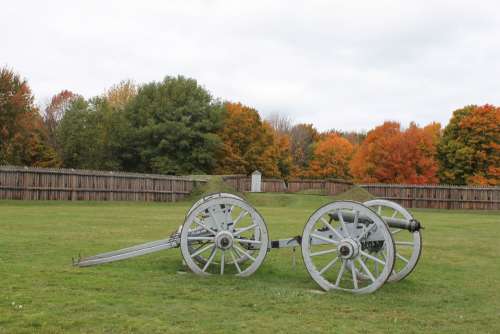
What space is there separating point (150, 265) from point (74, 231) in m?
6.64

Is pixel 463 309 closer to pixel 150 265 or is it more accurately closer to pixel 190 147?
pixel 150 265

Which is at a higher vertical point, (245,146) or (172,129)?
(172,129)

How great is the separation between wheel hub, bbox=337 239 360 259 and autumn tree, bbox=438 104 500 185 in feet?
155

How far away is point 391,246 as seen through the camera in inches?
320

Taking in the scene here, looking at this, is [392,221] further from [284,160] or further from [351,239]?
[284,160]

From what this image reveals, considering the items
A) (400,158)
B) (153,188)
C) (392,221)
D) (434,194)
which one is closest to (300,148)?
(400,158)

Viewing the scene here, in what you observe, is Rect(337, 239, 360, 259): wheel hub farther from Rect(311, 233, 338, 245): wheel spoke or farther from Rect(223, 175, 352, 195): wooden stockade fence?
Rect(223, 175, 352, 195): wooden stockade fence

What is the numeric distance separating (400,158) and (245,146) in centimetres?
1754

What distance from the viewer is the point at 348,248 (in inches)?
336

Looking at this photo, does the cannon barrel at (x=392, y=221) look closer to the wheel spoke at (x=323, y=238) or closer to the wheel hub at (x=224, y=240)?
the wheel spoke at (x=323, y=238)

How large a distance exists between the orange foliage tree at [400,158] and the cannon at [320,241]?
42918 mm

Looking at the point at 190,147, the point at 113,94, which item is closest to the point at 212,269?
the point at 190,147

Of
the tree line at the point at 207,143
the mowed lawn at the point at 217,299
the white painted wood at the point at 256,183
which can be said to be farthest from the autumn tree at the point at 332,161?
the mowed lawn at the point at 217,299

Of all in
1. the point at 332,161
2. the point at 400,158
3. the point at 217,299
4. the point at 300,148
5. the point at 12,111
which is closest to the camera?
the point at 217,299
